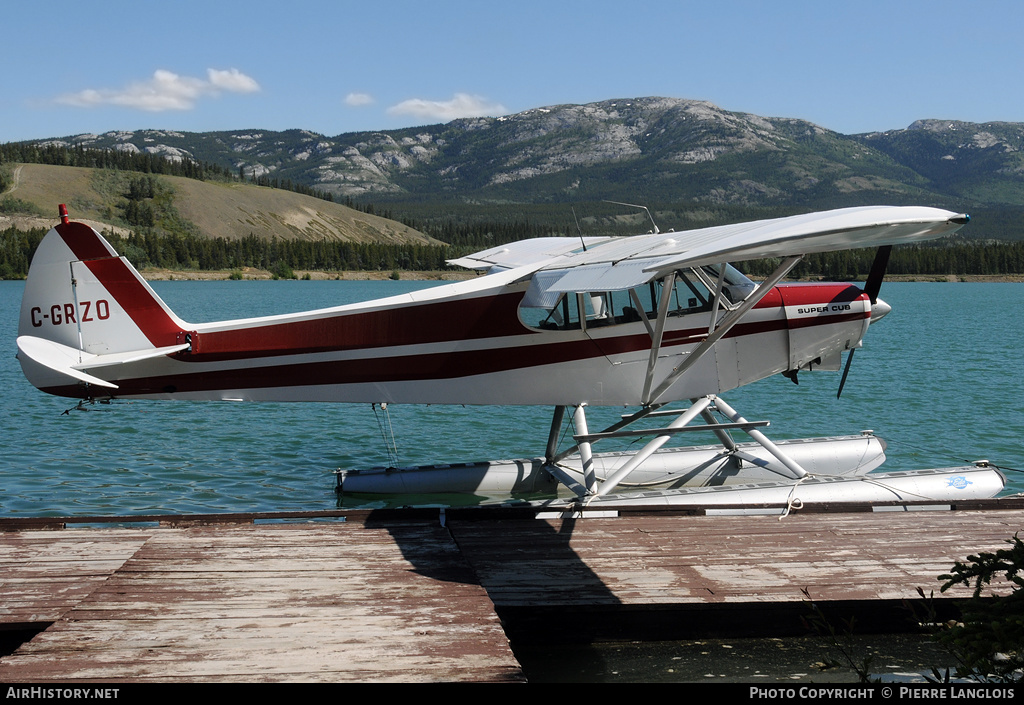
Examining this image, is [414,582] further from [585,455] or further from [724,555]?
[585,455]

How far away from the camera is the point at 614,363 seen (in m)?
8.65

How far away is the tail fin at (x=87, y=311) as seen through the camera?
8352mm

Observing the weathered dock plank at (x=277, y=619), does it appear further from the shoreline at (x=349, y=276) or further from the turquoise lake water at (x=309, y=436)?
the shoreline at (x=349, y=276)

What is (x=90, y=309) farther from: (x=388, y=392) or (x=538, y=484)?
(x=538, y=484)

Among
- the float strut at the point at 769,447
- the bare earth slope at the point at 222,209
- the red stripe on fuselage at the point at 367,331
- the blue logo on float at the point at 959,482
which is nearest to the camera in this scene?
the red stripe on fuselage at the point at 367,331

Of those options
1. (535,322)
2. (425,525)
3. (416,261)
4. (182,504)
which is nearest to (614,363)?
(535,322)

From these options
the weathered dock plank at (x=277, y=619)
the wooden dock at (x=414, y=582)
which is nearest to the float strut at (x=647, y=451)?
the wooden dock at (x=414, y=582)

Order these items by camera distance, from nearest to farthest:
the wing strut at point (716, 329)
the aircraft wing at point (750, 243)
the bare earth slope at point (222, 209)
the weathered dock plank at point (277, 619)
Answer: the weathered dock plank at point (277, 619) < the aircraft wing at point (750, 243) < the wing strut at point (716, 329) < the bare earth slope at point (222, 209)

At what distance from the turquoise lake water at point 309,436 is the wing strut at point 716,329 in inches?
174

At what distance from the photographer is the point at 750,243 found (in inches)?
235

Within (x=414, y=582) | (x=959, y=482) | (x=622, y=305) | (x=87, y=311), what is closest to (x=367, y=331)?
(x=622, y=305)

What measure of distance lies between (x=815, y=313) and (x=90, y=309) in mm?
7101

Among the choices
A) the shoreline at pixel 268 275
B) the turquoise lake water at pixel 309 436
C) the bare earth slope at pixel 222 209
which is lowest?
the turquoise lake water at pixel 309 436

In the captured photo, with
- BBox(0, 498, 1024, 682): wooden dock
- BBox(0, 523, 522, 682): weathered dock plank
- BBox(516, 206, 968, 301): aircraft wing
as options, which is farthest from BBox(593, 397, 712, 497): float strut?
BBox(0, 523, 522, 682): weathered dock plank
